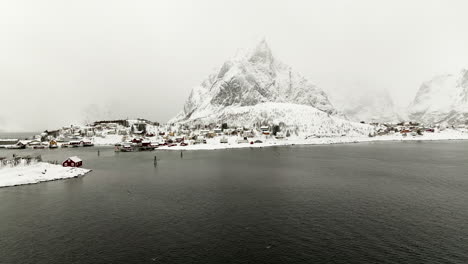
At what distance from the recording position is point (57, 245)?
3541 centimetres

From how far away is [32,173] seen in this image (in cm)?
7819

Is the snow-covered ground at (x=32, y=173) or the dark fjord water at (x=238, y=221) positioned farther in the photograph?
the snow-covered ground at (x=32, y=173)

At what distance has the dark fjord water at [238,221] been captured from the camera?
32.7 m

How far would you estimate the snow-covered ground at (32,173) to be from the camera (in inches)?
2825

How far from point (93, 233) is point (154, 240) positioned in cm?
910

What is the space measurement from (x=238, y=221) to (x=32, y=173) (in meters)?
64.4

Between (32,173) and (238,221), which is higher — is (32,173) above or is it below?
above

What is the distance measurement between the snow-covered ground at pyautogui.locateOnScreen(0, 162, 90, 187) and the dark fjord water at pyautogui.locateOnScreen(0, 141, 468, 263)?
476cm

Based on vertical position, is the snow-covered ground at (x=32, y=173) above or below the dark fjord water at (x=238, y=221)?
above

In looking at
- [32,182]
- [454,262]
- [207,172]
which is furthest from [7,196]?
[454,262]

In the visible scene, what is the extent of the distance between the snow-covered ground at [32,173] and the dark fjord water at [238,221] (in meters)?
4.76

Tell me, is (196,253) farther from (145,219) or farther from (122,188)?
(122,188)

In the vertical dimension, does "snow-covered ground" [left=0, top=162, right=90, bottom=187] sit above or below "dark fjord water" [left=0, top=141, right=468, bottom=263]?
above

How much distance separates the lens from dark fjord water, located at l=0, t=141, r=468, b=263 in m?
32.7
